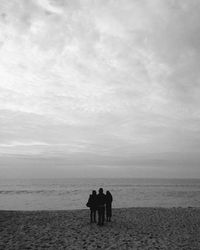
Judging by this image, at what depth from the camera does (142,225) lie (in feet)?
48.0

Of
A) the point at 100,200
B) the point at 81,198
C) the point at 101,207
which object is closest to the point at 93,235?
the point at 101,207

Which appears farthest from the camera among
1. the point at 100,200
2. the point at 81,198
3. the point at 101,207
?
the point at 81,198

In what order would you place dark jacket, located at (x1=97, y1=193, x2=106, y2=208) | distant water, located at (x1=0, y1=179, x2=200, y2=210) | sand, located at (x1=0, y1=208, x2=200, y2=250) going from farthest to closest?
distant water, located at (x1=0, y1=179, x2=200, y2=210), dark jacket, located at (x1=97, y1=193, x2=106, y2=208), sand, located at (x1=0, y1=208, x2=200, y2=250)

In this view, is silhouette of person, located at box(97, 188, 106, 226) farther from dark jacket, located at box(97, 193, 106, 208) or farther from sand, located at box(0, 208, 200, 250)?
sand, located at box(0, 208, 200, 250)

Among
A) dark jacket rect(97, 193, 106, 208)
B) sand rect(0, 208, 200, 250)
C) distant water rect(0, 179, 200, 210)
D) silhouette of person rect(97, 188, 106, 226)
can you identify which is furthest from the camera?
distant water rect(0, 179, 200, 210)

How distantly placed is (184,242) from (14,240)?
6.92 meters

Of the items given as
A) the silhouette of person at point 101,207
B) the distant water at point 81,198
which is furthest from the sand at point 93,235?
the distant water at point 81,198

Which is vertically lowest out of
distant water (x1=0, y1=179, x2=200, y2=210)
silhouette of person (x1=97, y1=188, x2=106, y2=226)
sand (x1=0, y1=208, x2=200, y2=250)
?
distant water (x1=0, y1=179, x2=200, y2=210)

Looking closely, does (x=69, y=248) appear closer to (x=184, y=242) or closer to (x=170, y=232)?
(x=184, y=242)

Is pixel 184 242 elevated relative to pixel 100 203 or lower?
lower

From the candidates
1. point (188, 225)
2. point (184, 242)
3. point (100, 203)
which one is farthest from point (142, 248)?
point (188, 225)

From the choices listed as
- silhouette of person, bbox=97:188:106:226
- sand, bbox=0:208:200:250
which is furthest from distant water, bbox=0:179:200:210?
silhouette of person, bbox=97:188:106:226

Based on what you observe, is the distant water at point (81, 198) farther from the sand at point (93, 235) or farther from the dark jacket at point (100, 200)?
the dark jacket at point (100, 200)

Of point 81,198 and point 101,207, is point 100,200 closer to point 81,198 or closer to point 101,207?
point 101,207
